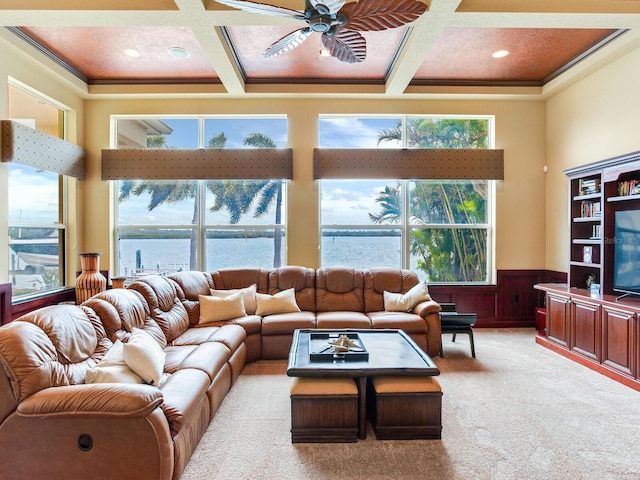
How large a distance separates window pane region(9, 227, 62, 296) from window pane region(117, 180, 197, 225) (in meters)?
0.93

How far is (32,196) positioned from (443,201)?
220 inches

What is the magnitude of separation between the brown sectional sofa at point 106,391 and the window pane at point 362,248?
2029 mm

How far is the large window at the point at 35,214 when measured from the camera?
398 centimetres

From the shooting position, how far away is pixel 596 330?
3.63 meters

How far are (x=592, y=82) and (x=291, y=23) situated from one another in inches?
154

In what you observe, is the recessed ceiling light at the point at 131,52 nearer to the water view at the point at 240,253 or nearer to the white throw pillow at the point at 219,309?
the water view at the point at 240,253

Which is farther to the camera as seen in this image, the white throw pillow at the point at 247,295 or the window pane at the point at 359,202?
the window pane at the point at 359,202

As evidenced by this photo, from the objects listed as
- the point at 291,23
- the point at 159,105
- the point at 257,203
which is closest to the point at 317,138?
the point at 257,203

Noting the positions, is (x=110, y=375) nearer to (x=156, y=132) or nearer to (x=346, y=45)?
(x=346, y=45)

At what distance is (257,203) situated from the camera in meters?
5.30

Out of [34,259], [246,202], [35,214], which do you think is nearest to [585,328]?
[246,202]

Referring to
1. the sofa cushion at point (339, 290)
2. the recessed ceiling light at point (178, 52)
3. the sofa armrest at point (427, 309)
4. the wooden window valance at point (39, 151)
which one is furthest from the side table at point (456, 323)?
the wooden window valance at point (39, 151)

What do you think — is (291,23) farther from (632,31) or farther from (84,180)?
(84,180)

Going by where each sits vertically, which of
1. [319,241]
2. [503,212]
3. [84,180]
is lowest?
[319,241]
